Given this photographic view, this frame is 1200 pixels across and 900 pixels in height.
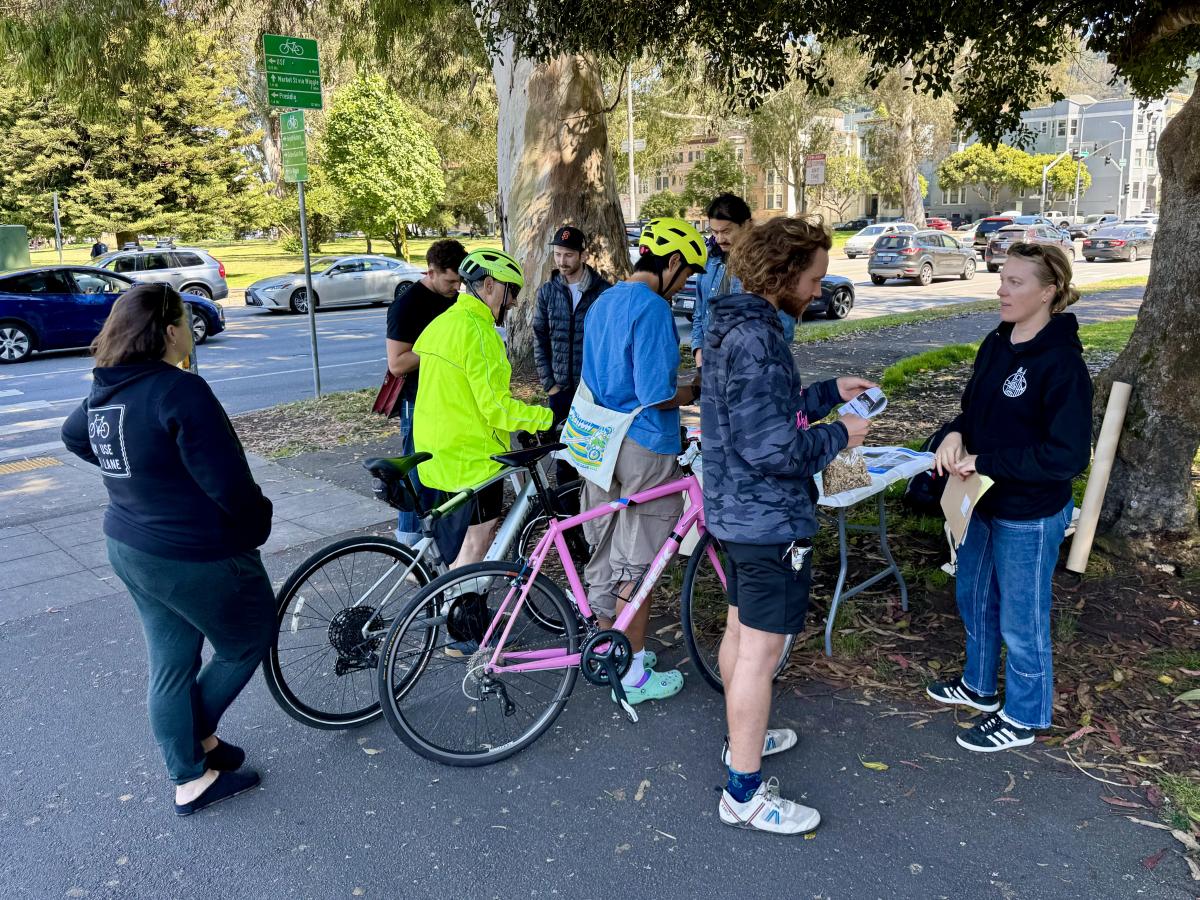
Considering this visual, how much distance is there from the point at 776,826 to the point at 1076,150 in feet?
279

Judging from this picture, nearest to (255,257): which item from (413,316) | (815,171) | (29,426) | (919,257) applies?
(919,257)

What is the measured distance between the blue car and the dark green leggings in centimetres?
1549

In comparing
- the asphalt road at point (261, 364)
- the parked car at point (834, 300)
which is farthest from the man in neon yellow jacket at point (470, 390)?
A: the parked car at point (834, 300)

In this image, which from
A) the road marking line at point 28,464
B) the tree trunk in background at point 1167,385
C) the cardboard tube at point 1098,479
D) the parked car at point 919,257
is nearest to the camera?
the cardboard tube at point 1098,479

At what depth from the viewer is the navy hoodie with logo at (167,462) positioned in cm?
297

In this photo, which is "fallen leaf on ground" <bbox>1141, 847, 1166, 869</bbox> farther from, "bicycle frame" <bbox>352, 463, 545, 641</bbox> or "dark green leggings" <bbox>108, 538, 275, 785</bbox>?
"dark green leggings" <bbox>108, 538, 275, 785</bbox>

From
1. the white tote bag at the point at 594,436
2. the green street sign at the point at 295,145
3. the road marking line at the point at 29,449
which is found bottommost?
the road marking line at the point at 29,449

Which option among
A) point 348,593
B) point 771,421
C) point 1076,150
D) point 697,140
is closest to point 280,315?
point 348,593

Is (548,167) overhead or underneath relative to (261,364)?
overhead

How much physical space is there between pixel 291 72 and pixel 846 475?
28.1ft

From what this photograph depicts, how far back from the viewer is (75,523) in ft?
23.0

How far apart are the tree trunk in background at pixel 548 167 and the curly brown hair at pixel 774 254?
8558 mm

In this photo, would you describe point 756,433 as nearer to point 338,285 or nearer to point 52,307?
point 52,307

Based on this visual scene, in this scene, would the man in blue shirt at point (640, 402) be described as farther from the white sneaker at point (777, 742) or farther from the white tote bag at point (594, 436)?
the white sneaker at point (777, 742)
